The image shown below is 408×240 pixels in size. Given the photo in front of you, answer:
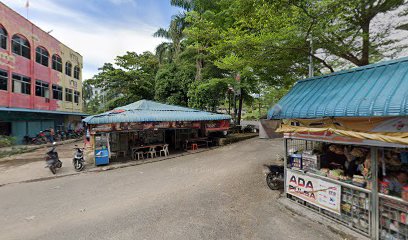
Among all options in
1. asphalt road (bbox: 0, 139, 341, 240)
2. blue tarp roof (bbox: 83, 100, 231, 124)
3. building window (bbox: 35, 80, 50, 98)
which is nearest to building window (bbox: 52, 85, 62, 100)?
building window (bbox: 35, 80, 50, 98)

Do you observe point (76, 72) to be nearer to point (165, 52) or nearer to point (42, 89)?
point (42, 89)

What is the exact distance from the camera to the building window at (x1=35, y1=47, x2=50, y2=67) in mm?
21156

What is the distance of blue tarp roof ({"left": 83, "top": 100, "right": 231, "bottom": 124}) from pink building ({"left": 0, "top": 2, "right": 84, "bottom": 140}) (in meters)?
10.9

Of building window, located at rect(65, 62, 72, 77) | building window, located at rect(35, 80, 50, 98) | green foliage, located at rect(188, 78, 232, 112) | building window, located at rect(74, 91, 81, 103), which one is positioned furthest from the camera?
building window, located at rect(74, 91, 81, 103)

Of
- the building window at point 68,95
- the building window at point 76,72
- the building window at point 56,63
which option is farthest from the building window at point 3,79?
the building window at point 76,72

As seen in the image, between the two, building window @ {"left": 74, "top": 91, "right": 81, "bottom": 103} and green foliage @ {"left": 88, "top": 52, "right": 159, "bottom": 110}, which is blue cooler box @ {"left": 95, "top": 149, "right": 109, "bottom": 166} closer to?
green foliage @ {"left": 88, "top": 52, "right": 159, "bottom": 110}

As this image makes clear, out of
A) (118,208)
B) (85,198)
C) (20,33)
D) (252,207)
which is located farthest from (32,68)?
(252,207)

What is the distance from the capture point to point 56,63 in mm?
24500

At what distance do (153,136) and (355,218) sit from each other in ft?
44.4

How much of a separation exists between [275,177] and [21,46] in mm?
25049

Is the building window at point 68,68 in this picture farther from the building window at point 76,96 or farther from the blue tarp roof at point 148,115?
the blue tarp roof at point 148,115

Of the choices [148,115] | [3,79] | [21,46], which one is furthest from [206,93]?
[21,46]

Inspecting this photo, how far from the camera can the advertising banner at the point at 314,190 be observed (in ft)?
16.6

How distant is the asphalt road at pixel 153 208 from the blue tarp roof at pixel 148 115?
137 inches
